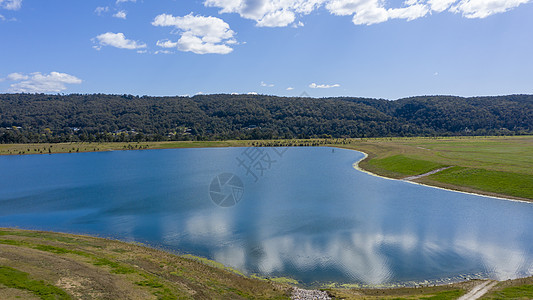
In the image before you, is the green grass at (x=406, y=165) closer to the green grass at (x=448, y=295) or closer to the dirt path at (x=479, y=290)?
the dirt path at (x=479, y=290)

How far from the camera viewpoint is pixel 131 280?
15656mm

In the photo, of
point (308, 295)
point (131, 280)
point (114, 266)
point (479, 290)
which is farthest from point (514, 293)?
point (114, 266)

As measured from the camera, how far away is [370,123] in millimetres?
186625

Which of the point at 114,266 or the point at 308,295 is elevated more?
the point at 114,266

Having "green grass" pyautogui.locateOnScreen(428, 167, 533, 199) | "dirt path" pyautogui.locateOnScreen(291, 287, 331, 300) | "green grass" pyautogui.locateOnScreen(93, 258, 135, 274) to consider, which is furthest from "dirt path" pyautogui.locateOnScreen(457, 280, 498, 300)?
"green grass" pyautogui.locateOnScreen(428, 167, 533, 199)

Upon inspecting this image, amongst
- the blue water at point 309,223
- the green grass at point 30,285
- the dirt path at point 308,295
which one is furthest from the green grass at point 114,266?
the dirt path at point 308,295

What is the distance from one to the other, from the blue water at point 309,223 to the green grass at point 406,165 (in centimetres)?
781

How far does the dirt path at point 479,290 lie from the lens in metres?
15.0

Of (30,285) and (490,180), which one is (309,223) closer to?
(30,285)

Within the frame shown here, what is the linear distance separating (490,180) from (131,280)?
47020 mm

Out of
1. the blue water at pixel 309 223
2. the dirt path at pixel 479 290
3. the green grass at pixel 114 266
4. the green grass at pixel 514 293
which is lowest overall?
the blue water at pixel 309 223

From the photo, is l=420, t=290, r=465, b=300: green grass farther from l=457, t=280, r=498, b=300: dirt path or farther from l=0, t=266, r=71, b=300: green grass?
l=0, t=266, r=71, b=300: green grass

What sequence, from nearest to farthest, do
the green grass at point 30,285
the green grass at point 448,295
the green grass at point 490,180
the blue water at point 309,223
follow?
the green grass at point 30,285 → the green grass at point 448,295 → the blue water at point 309,223 → the green grass at point 490,180

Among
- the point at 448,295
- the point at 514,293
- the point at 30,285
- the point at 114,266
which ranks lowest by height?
the point at 448,295
